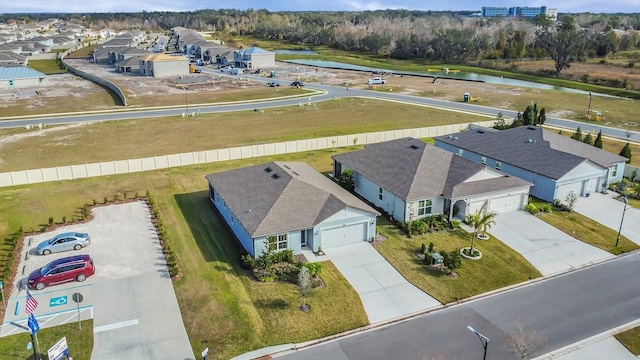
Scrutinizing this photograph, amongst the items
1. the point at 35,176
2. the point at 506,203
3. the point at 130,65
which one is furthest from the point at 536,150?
the point at 130,65

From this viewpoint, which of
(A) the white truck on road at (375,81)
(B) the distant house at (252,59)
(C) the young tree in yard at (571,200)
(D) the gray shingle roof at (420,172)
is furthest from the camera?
(B) the distant house at (252,59)

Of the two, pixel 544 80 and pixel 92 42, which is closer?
pixel 544 80

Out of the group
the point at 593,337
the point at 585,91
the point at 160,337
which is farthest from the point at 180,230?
the point at 585,91

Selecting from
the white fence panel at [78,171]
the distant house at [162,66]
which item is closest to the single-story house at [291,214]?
the white fence panel at [78,171]

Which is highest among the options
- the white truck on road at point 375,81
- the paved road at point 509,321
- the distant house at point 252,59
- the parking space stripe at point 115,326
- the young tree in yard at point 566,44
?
the young tree in yard at point 566,44

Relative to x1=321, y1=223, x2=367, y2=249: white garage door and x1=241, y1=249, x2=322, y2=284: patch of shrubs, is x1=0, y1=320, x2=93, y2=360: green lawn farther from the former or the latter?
x1=321, y1=223, x2=367, y2=249: white garage door

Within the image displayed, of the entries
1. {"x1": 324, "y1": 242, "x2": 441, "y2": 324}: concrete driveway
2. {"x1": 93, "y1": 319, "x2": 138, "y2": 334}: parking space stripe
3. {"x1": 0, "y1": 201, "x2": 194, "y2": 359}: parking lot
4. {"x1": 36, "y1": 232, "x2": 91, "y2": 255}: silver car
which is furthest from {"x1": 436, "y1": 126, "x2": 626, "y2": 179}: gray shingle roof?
{"x1": 36, "y1": 232, "x2": 91, "y2": 255}: silver car

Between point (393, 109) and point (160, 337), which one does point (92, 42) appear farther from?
point (160, 337)

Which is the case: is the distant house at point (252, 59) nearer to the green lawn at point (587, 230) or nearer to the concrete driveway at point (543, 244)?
the green lawn at point (587, 230)
